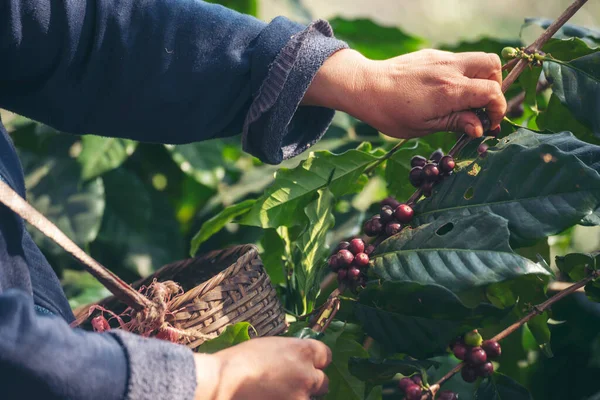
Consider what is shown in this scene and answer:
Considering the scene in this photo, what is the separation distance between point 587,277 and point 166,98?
60 centimetres

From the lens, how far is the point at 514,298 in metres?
0.91

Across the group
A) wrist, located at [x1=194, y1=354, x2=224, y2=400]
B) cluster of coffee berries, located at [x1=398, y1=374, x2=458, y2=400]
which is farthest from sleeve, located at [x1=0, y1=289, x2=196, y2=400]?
cluster of coffee berries, located at [x1=398, y1=374, x2=458, y2=400]

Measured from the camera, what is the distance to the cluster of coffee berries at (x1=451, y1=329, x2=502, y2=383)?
81 centimetres

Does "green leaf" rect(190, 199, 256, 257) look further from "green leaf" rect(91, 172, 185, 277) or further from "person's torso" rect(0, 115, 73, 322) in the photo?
"green leaf" rect(91, 172, 185, 277)

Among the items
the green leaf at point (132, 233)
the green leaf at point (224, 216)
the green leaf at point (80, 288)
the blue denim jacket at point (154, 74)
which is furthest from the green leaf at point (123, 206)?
the blue denim jacket at point (154, 74)

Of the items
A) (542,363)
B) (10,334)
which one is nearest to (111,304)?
(10,334)

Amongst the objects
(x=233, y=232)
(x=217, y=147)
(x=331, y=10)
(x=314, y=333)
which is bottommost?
(x=331, y=10)

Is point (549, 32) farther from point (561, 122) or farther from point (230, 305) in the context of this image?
point (230, 305)

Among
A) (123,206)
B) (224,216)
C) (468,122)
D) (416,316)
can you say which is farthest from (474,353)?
(123,206)

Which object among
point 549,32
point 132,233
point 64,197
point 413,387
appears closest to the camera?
point 413,387

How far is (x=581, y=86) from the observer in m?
0.97

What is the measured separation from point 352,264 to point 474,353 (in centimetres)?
17

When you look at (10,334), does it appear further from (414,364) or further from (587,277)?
(587,277)

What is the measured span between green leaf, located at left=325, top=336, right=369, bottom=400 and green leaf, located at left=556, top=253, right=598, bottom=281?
27 centimetres
